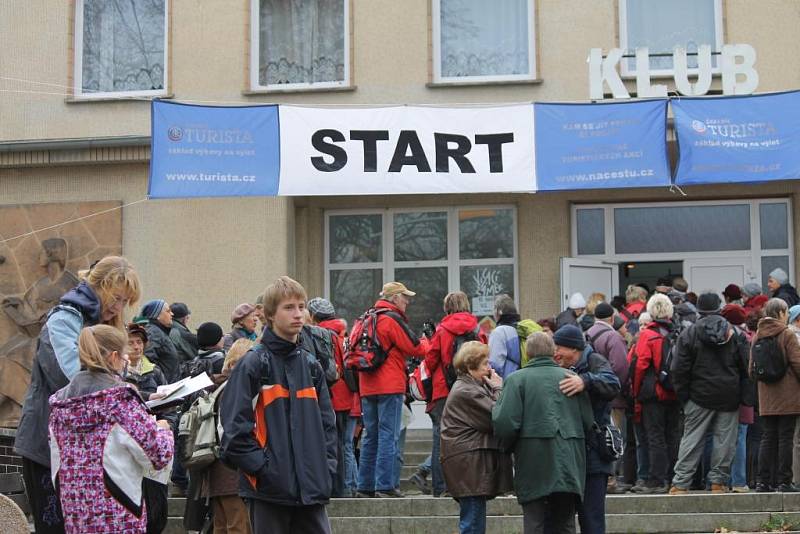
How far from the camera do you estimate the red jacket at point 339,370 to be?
12.1 metres

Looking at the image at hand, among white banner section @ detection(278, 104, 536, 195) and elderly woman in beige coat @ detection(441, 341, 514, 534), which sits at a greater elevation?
white banner section @ detection(278, 104, 536, 195)

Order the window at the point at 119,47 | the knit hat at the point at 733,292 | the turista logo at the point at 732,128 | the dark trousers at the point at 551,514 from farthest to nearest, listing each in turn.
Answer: the window at the point at 119,47
the turista logo at the point at 732,128
the knit hat at the point at 733,292
the dark trousers at the point at 551,514

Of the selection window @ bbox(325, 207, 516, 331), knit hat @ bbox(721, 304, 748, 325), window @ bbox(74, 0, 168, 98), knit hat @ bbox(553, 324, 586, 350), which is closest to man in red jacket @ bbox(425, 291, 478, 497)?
knit hat @ bbox(721, 304, 748, 325)

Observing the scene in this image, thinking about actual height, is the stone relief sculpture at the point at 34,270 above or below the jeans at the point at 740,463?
above

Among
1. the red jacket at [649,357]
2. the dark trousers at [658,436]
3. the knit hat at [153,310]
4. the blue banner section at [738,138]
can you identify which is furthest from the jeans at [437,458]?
the blue banner section at [738,138]

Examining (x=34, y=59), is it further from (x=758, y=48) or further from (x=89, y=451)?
(x=89, y=451)

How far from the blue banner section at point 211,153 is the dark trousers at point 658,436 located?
5.79 metres

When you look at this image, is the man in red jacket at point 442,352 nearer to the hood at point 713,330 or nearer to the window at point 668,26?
the hood at point 713,330

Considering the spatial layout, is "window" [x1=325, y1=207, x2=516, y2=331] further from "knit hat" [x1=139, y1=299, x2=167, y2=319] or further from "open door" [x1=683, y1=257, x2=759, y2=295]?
"knit hat" [x1=139, y1=299, x2=167, y2=319]

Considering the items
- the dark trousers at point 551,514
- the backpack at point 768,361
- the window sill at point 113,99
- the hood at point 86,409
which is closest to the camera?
the hood at point 86,409

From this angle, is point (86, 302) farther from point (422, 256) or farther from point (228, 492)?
point (422, 256)

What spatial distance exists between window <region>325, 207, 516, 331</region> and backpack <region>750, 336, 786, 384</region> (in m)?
6.06

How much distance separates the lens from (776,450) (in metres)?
11.8

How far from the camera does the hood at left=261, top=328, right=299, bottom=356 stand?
688 cm
